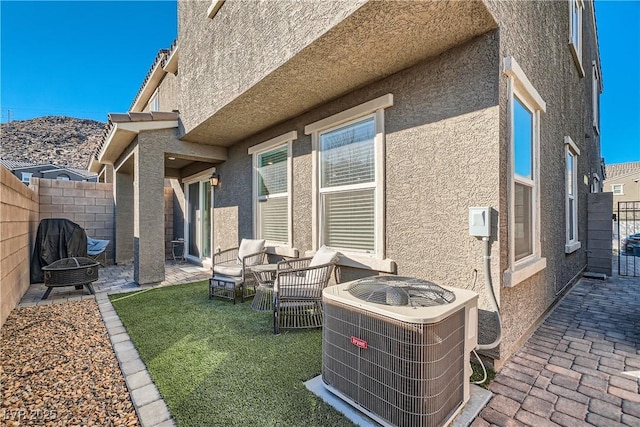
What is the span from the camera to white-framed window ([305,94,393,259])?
13.7 ft

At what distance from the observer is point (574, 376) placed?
2.83m

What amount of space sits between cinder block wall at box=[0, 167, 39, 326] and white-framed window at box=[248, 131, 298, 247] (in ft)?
13.6

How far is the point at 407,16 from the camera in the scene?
2.81 m

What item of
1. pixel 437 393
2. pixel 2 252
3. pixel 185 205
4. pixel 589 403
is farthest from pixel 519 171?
pixel 185 205

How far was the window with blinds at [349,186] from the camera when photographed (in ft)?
14.6

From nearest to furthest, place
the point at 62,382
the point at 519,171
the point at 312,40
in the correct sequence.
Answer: the point at 62,382
the point at 312,40
the point at 519,171

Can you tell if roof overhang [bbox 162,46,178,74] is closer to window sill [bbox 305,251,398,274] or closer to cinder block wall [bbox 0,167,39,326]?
cinder block wall [bbox 0,167,39,326]

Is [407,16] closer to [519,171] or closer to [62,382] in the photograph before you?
[519,171]

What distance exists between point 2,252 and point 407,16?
19.7ft

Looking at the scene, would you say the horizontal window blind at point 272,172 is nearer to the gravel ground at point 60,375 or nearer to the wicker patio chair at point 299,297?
the wicker patio chair at point 299,297

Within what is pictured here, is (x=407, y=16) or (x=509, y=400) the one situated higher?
(x=407, y=16)

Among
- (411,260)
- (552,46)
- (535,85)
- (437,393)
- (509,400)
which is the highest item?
(552,46)

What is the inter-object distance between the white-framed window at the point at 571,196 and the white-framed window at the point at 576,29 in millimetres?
2001

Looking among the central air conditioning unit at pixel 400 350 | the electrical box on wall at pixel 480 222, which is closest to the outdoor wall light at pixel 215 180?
the central air conditioning unit at pixel 400 350
